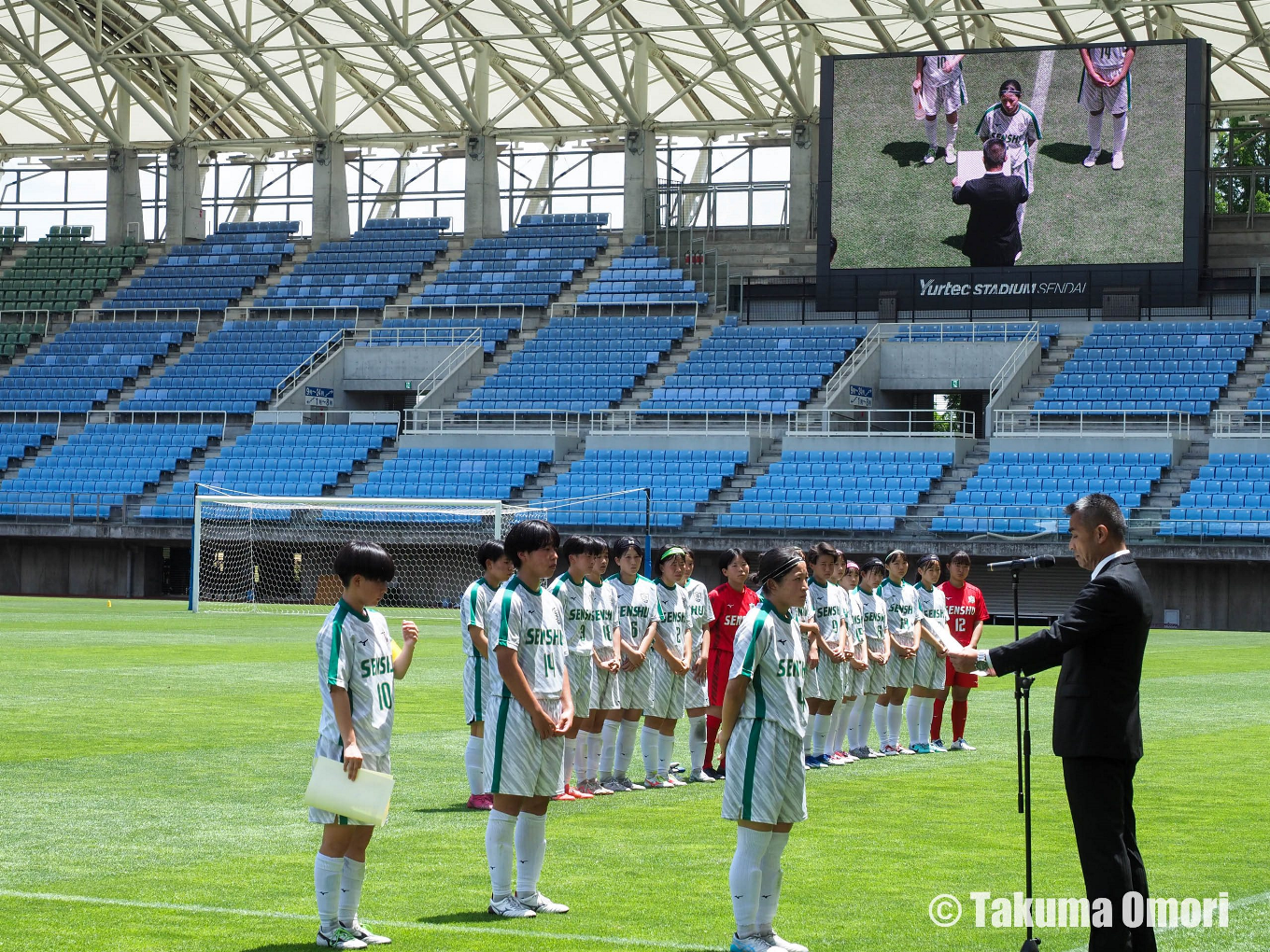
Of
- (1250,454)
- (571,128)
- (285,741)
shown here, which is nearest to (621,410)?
(571,128)

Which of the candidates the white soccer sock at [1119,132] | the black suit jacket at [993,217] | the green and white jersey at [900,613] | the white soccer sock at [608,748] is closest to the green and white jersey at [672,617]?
the white soccer sock at [608,748]

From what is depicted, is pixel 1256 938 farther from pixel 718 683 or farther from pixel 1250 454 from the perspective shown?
pixel 1250 454

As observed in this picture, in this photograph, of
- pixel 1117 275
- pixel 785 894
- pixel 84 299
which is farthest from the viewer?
pixel 84 299

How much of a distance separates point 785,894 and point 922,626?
6240 mm

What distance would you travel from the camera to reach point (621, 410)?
148 feet

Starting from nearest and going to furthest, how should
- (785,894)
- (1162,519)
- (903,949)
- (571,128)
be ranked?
(903,949) < (785,894) < (1162,519) < (571,128)

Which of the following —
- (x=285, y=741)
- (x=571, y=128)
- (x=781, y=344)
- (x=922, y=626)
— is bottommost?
(x=285, y=741)

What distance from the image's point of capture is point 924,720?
16.4 m

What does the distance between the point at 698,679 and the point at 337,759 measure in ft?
22.7

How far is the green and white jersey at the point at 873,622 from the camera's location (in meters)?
15.7

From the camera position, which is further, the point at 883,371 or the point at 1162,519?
the point at 883,371

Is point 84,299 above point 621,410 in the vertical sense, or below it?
above

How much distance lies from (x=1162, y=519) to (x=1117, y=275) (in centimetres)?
814

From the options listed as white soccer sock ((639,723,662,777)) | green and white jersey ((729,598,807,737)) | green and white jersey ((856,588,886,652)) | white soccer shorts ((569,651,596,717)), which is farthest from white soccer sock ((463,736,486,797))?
green and white jersey ((856,588,886,652))
